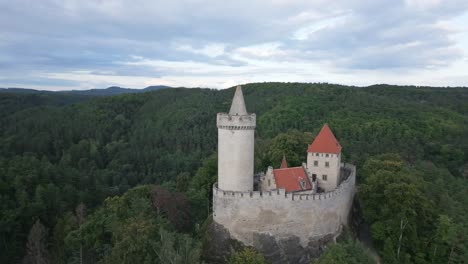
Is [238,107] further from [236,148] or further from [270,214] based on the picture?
[270,214]

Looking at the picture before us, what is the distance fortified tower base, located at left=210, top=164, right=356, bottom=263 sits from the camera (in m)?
25.2

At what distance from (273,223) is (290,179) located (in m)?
4.26

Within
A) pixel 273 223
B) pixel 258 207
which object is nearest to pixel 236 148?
pixel 258 207

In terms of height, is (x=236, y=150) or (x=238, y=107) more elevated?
(x=238, y=107)

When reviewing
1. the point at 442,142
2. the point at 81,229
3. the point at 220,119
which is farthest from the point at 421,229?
the point at 442,142

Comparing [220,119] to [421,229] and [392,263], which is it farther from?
[421,229]

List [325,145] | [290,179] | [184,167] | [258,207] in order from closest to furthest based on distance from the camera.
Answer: [258,207] < [290,179] < [325,145] < [184,167]

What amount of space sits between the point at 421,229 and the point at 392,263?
5.65 meters

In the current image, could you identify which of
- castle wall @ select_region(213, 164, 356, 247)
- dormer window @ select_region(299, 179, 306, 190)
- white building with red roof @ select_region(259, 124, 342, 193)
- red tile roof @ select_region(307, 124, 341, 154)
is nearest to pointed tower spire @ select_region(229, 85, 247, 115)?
castle wall @ select_region(213, 164, 356, 247)

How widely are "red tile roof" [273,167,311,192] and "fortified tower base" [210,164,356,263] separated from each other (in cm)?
207

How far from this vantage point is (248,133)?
2581cm

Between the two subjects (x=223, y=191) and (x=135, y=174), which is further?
(x=135, y=174)

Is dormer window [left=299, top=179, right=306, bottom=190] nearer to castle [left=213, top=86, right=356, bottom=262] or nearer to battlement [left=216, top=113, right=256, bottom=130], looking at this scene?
castle [left=213, top=86, right=356, bottom=262]

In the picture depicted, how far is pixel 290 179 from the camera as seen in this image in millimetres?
28094
